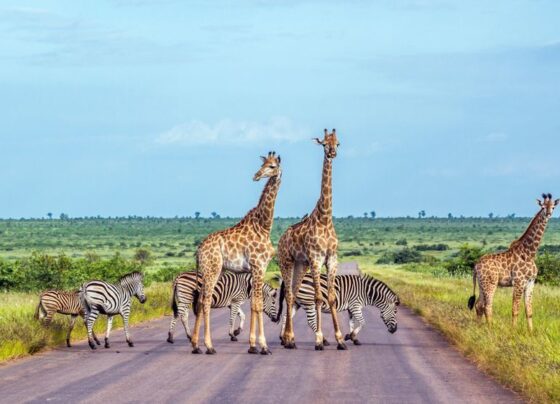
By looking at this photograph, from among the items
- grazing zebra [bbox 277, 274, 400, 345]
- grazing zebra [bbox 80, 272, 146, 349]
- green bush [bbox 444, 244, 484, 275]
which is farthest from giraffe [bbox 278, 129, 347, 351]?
green bush [bbox 444, 244, 484, 275]

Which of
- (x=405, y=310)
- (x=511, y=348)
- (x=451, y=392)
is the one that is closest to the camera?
(x=451, y=392)

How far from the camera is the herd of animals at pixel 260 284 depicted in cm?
2027

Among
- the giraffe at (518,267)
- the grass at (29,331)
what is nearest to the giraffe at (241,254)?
the grass at (29,331)

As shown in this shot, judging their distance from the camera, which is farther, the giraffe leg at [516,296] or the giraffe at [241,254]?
the giraffe leg at [516,296]

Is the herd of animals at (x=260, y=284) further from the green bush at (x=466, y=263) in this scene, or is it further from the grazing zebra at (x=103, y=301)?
the green bush at (x=466, y=263)

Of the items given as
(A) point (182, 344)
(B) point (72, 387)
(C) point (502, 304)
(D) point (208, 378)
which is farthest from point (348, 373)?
(C) point (502, 304)

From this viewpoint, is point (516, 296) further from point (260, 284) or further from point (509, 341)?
point (260, 284)

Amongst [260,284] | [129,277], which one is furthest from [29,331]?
[260,284]

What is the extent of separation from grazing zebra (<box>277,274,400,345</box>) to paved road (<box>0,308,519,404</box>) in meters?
0.53

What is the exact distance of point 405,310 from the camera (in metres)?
32.4

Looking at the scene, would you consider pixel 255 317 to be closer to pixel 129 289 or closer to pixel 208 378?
pixel 129 289

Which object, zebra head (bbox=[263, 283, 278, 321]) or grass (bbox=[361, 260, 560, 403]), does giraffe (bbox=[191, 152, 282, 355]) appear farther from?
grass (bbox=[361, 260, 560, 403])

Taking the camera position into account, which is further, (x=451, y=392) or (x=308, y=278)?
(x=308, y=278)

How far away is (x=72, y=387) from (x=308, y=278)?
26.6 feet
